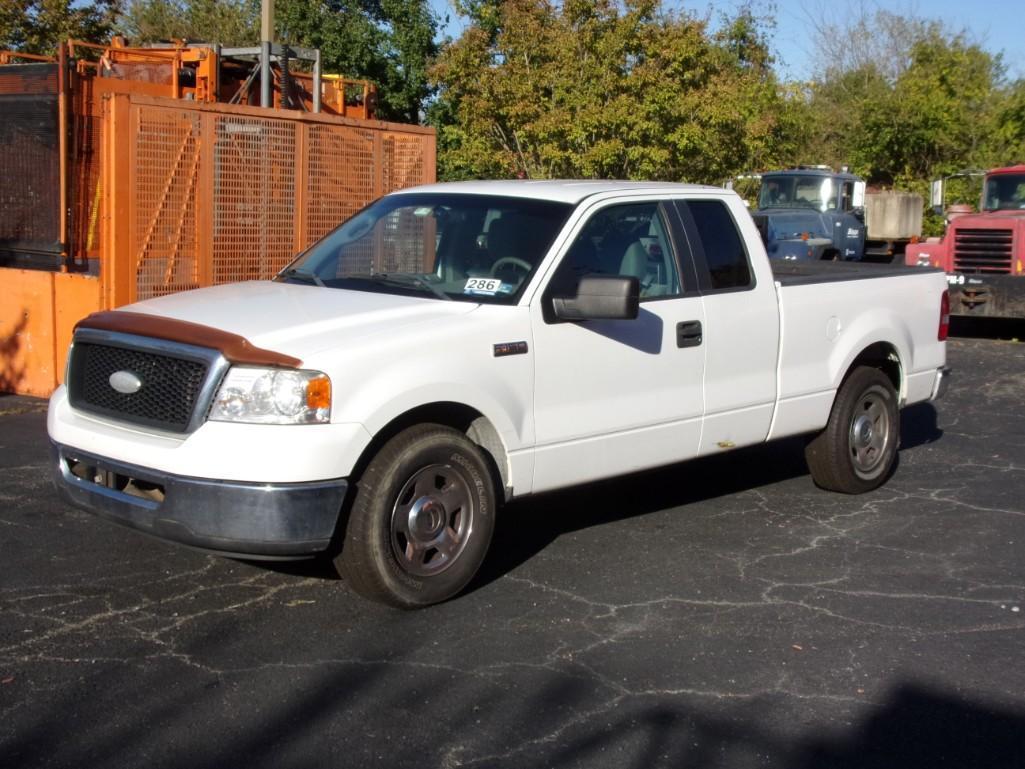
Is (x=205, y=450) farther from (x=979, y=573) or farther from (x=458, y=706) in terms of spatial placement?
(x=979, y=573)

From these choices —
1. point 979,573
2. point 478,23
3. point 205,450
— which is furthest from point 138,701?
point 478,23

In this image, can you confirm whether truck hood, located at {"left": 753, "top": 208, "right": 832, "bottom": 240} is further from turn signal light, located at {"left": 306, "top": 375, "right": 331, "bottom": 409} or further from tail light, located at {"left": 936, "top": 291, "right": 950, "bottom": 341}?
turn signal light, located at {"left": 306, "top": 375, "right": 331, "bottom": 409}

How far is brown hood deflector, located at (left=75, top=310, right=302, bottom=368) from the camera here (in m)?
5.02

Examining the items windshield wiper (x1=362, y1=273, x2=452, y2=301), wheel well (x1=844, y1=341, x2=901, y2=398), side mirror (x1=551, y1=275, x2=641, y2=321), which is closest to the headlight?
windshield wiper (x1=362, y1=273, x2=452, y2=301)

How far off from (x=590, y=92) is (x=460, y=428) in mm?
13666

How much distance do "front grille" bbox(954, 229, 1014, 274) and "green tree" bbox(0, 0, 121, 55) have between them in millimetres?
16061

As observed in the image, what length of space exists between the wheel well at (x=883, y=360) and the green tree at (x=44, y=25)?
1929 centimetres

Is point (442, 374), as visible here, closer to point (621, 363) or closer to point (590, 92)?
point (621, 363)

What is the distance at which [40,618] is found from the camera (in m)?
5.36

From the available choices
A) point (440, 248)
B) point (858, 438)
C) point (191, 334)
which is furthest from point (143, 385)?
point (858, 438)

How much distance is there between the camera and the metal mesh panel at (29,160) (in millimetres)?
11141

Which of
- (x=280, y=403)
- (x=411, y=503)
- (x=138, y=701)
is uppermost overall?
(x=280, y=403)

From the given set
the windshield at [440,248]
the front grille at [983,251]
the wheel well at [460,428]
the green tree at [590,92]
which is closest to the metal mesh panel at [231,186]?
the windshield at [440,248]

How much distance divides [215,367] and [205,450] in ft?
1.08
